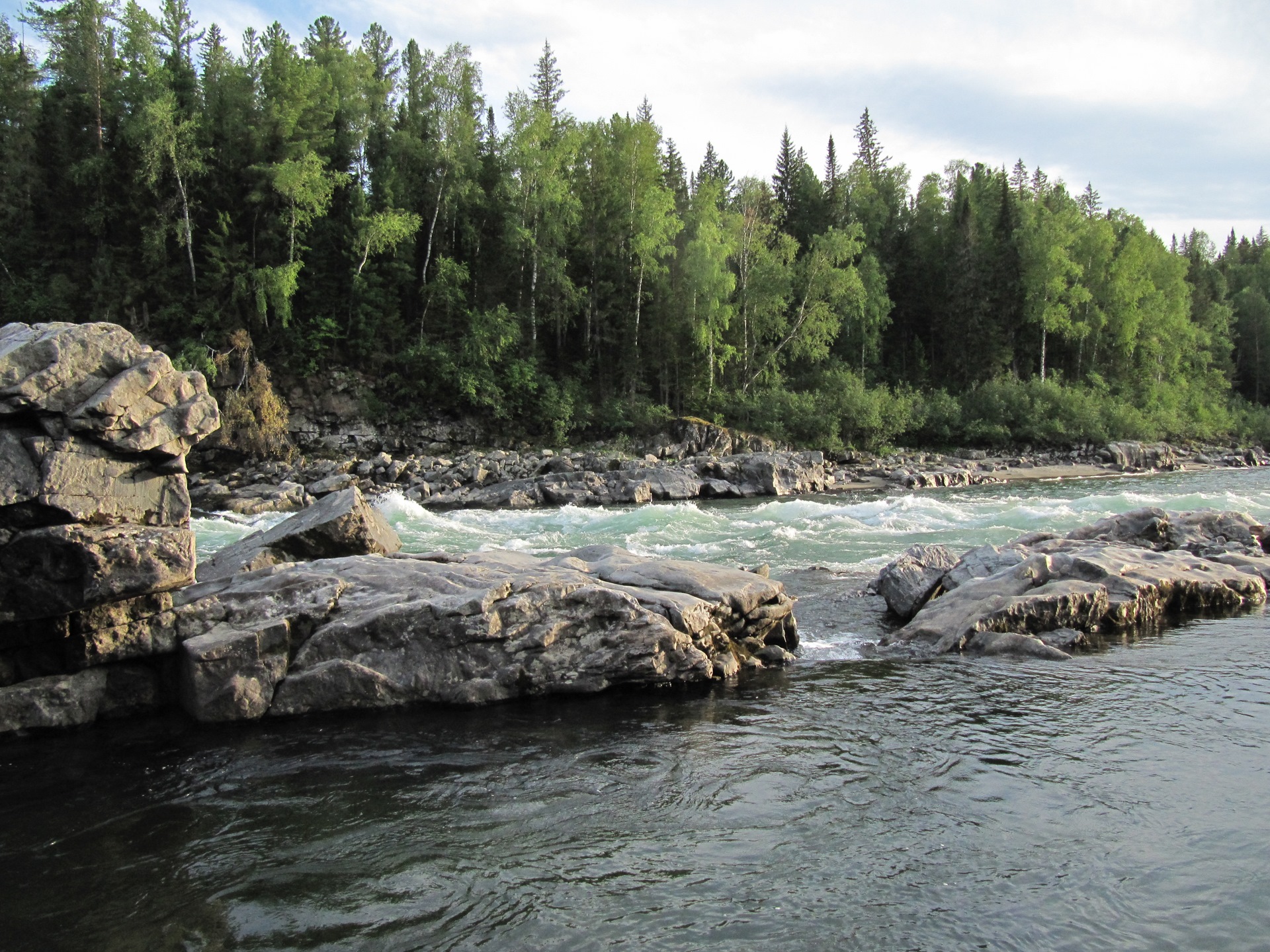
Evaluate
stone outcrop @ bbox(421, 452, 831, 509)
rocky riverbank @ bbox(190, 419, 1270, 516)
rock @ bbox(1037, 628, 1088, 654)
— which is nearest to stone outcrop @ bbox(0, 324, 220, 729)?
rock @ bbox(1037, 628, 1088, 654)

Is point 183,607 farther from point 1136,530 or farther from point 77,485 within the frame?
point 1136,530

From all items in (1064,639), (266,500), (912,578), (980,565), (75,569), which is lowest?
(1064,639)

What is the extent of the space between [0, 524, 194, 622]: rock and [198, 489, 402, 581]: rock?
1890 millimetres

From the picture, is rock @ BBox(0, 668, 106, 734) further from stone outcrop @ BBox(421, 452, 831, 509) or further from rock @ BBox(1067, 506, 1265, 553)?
stone outcrop @ BBox(421, 452, 831, 509)

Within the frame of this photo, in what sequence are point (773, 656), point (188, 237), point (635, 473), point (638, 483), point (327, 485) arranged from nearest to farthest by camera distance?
point (773, 656) < point (327, 485) < point (638, 483) < point (635, 473) < point (188, 237)

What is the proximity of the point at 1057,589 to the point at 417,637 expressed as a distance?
766 centimetres

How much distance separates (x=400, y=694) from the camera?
6785 mm

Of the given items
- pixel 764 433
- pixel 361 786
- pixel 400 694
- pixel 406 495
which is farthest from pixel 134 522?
pixel 764 433

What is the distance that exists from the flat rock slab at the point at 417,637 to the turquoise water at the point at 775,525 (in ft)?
22.3

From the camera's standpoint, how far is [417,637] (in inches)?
273

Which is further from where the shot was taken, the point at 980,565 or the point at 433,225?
the point at 433,225

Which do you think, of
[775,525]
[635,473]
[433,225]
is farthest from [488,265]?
[775,525]

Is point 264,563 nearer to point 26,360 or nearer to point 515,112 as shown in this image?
point 26,360

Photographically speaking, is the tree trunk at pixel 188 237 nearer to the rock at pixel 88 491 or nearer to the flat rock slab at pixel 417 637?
the rock at pixel 88 491
